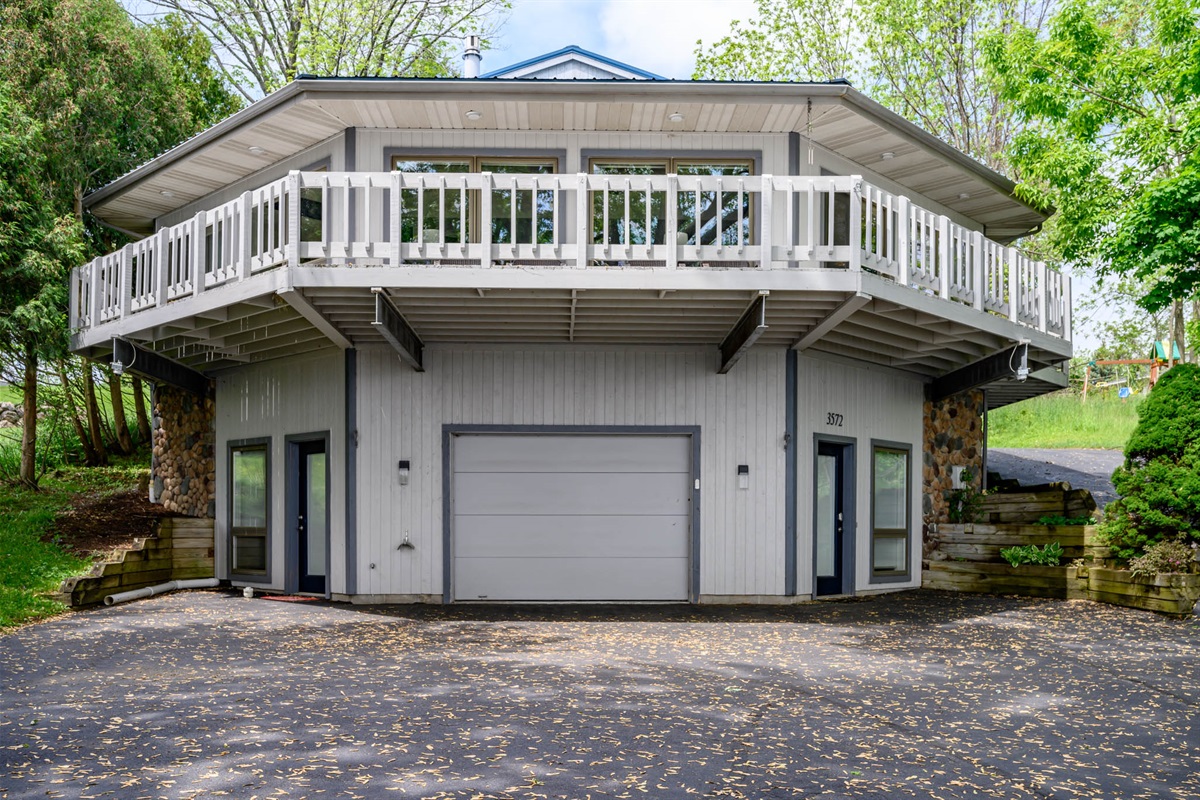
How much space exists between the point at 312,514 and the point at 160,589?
215cm

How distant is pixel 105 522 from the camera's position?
14.6 m

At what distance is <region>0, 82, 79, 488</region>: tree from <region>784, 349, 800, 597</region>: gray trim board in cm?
1036

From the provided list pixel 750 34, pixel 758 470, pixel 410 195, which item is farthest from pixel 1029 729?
pixel 750 34

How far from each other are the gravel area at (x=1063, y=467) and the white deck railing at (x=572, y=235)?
17.3 feet

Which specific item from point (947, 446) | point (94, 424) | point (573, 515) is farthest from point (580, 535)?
point (94, 424)

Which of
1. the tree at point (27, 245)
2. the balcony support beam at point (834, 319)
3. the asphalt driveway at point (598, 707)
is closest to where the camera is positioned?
the asphalt driveway at point (598, 707)

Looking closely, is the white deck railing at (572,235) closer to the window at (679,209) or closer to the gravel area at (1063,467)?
the window at (679,209)

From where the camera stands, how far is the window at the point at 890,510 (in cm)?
1347

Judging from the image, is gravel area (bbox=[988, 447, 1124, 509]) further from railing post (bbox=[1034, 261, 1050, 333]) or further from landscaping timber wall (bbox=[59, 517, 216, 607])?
landscaping timber wall (bbox=[59, 517, 216, 607])

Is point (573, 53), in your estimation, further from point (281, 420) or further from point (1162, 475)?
point (1162, 475)

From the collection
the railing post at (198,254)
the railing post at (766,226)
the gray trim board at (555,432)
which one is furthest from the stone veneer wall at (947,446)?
the railing post at (198,254)

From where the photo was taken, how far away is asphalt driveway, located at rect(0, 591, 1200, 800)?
4.95m

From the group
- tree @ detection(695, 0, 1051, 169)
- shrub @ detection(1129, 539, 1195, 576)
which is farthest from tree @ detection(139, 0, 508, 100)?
shrub @ detection(1129, 539, 1195, 576)

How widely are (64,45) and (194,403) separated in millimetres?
6394
